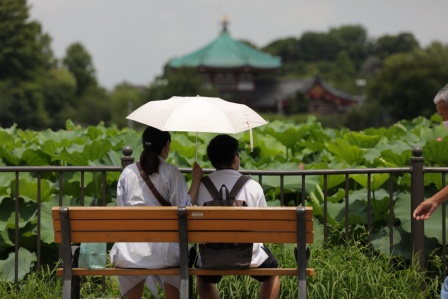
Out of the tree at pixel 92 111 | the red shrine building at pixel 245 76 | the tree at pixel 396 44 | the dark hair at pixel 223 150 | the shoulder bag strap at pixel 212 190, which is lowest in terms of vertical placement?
the tree at pixel 92 111

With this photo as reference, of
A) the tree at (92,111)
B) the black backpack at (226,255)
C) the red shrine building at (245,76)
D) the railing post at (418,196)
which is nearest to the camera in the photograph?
the black backpack at (226,255)

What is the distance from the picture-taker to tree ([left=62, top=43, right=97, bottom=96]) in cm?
11006

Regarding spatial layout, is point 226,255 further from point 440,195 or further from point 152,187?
point 440,195

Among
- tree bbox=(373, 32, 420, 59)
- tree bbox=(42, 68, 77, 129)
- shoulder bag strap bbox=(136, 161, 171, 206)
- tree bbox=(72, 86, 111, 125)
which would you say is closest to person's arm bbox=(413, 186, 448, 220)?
shoulder bag strap bbox=(136, 161, 171, 206)

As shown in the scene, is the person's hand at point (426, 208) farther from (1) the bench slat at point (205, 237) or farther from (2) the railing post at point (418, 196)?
(2) the railing post at point (418, 196)

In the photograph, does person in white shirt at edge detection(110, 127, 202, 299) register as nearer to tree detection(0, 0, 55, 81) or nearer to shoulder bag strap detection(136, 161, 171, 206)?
shoulder bag strap detection(136, 161, 171, 206)

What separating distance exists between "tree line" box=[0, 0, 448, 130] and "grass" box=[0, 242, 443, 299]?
34362 millimetres

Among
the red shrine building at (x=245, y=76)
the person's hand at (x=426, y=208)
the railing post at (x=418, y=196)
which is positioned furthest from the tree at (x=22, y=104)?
the person's hand at (x=426, y=208)

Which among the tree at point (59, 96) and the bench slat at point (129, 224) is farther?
the tree at point (59, 96)

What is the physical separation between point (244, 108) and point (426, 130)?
4353 mm

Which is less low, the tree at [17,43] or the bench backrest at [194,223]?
the tree at [17,43]

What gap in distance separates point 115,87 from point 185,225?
120m

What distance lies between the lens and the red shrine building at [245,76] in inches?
3354

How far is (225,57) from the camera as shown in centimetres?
8619
